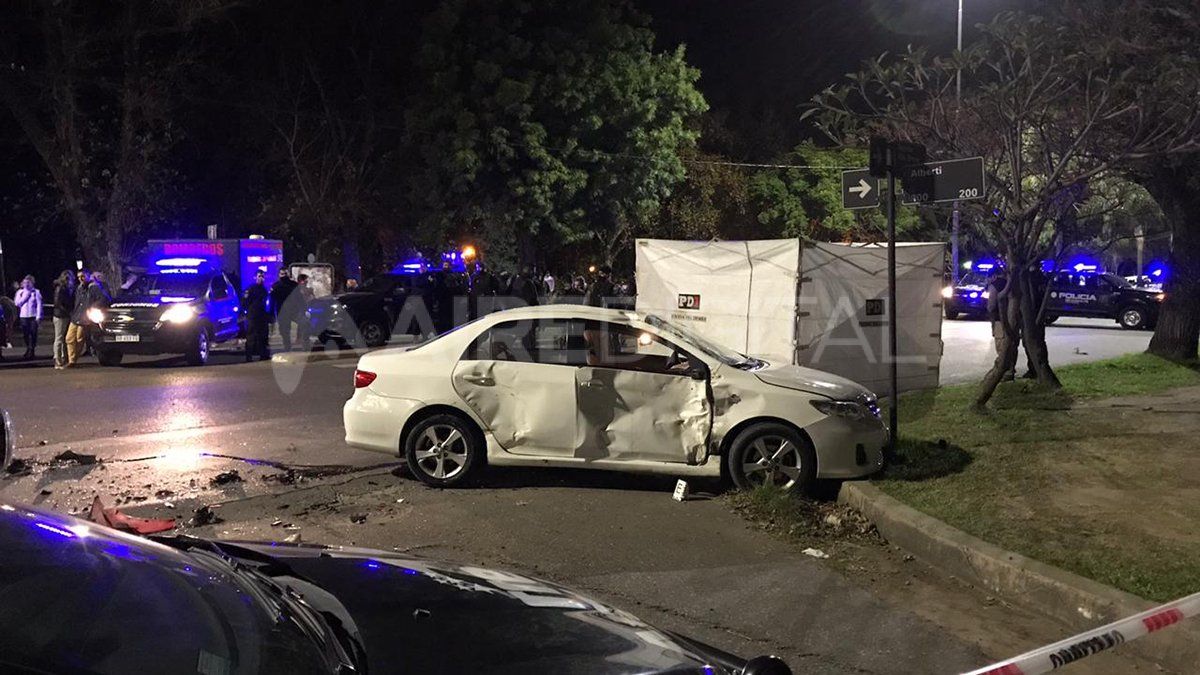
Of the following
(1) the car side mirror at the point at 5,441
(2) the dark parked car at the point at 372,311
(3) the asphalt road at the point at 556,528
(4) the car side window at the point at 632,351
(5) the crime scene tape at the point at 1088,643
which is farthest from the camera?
(2) the dark parked car at the point at 372,311

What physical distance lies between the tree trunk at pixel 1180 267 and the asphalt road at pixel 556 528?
432 inches

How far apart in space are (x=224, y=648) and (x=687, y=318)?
36.0 ft

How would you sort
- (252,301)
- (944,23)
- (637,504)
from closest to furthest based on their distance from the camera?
(637,504) < (252,301) < (944,23)

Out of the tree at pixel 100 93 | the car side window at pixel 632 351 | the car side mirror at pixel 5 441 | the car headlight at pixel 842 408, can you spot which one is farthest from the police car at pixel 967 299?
the car side mirror at pixel 5 441

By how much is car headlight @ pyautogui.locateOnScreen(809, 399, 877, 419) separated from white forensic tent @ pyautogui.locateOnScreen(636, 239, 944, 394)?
396 cm

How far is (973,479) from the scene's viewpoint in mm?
7504

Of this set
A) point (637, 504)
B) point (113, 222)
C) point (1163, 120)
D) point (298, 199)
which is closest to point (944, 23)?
point (1163, 120)

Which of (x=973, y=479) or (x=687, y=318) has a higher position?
(x=687, y=318)

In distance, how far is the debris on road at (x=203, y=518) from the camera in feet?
→ 22.2

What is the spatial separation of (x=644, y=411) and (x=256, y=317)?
12.0 m

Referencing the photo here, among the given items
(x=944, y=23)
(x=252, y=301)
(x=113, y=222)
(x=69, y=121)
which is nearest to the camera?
(x=252, y=301)

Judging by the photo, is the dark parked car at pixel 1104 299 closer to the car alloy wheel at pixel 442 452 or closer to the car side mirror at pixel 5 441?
the car alloy wheel at pixel 442 452

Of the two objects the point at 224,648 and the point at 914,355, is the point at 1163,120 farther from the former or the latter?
the point at 224,648

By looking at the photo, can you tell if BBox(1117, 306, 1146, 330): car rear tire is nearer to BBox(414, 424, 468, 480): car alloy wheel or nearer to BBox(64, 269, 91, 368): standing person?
BBox(414, 424, 468, 480): car alloy wheel
